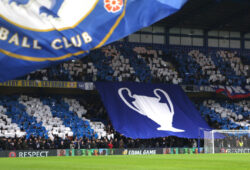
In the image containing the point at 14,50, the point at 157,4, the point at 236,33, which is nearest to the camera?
the point at 14,50

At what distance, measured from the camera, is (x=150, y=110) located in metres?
43.7

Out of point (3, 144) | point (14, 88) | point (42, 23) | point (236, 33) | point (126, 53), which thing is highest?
point (236, 33)

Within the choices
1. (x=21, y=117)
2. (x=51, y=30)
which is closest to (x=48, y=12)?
(x=51, y=30)

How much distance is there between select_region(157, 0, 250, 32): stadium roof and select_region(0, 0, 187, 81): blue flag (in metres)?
36.2

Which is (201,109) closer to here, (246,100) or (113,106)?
(246,100)

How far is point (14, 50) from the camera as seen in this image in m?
7.18

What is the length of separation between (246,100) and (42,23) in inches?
1785

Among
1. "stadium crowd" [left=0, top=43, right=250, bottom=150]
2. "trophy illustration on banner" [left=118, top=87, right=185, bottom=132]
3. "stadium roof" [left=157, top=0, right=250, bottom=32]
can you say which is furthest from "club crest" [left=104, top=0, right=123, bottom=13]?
"stadium roof" [left=157, top=0, right=250, bottom=32]

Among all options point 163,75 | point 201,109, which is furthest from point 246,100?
point 163,75

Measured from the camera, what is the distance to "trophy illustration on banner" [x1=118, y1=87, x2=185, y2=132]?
4269 centimetres

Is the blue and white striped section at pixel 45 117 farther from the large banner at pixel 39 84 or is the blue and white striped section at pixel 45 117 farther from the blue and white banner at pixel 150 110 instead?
the blue and white banner at pixel 150 110

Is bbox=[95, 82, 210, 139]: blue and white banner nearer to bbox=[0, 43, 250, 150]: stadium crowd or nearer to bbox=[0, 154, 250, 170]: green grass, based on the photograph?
bbox=[0, 43, 250, 150]: stadium crowd

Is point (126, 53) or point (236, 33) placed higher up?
point (236, 33)

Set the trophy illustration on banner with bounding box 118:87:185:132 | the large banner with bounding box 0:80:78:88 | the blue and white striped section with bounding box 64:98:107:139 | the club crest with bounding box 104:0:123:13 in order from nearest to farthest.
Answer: the club crest with bounding box 104:0:123:13, the blue and white striped section with bounding box 64:98:107:139, the large banner with bounding box 0:80:78:88, the trophy illustration on banner with bounding box 118:87:185:132
